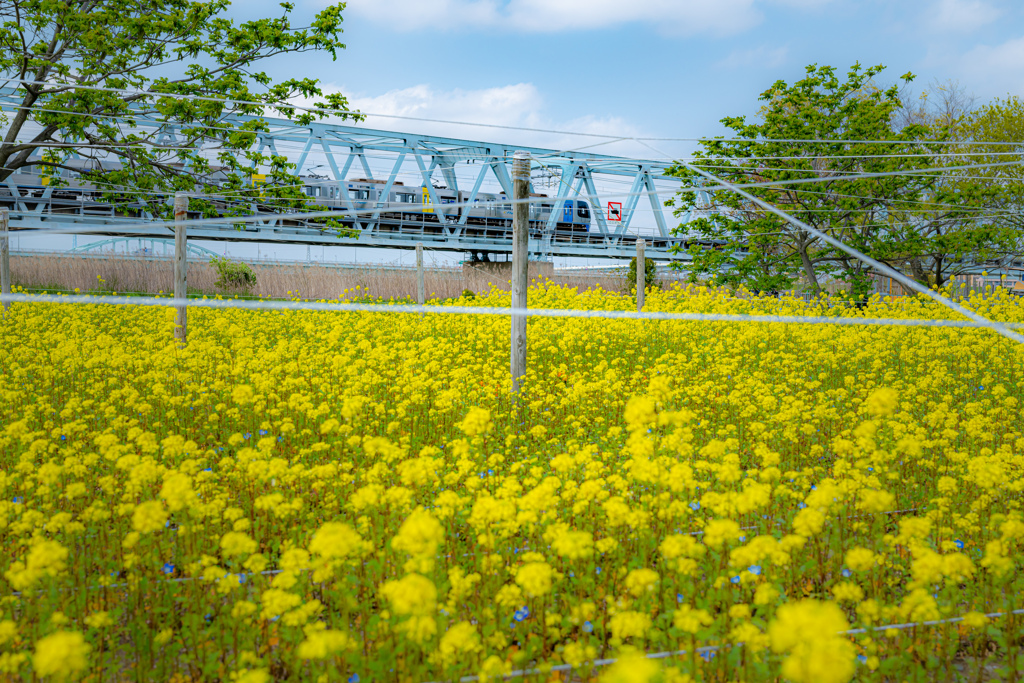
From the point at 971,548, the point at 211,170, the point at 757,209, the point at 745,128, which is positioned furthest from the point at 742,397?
the point at 757,209

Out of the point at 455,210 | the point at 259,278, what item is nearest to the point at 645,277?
the point at 455,210

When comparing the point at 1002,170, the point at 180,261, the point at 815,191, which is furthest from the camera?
the point at 1002,170

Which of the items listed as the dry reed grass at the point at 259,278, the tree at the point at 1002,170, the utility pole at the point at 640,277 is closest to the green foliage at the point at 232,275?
the dry reed grass at the point at 259,278

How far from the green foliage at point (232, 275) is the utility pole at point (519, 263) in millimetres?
16860

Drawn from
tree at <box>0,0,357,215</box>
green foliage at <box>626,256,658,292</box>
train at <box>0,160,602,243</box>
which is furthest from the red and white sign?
tree at <box>0,0,357,215</box>

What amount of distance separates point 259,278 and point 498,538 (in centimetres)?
1951

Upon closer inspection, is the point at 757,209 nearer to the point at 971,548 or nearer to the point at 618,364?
the point at 618,364

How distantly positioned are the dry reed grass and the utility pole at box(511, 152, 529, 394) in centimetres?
986

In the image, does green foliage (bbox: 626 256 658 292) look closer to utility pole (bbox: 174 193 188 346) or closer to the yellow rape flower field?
the yellow rape flower field

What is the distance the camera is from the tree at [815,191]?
14.7 metres

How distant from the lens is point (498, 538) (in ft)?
11.0

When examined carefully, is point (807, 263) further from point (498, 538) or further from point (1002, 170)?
point (498, 538)

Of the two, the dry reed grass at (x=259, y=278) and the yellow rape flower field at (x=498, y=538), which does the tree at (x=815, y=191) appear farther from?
the yellow rape flower field at (x=498, y=538)


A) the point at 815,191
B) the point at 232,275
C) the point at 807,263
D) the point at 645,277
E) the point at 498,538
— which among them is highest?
the point at 815,191
